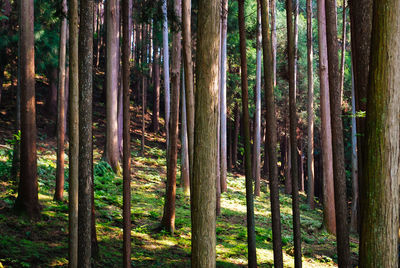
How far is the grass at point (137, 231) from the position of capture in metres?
7.11

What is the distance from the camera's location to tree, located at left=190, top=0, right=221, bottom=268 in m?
3.95

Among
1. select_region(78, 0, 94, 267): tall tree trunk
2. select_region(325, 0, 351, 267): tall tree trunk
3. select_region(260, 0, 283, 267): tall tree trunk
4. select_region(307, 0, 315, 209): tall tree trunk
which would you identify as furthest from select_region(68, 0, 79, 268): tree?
select_region(307, 0, 315, 209): tall tree trunk

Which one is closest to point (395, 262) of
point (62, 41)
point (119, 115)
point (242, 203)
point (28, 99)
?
point (28, 99)

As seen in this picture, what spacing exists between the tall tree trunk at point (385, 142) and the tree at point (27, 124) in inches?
279

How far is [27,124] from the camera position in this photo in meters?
8.23

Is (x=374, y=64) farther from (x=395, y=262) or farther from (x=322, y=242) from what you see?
(x=322, y=242)

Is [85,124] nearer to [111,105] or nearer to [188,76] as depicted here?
[188,76]

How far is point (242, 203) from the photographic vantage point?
16859mm

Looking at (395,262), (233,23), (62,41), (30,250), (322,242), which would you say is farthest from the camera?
(233,23)

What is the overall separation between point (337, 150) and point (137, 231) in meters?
5.59

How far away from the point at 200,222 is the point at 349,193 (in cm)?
3153

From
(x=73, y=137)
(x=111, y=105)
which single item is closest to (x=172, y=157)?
(x=73, y=137)

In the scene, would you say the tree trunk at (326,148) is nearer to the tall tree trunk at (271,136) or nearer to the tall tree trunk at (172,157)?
the tall tree trunk at (271,136)

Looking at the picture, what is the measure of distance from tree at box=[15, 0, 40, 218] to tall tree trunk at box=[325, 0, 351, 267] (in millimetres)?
6617
